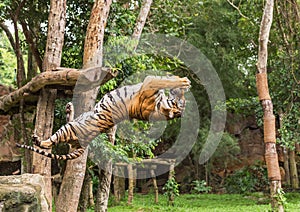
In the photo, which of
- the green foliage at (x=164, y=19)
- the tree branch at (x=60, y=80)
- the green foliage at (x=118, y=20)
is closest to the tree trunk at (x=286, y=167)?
the green foliage at (x=164, y=19)

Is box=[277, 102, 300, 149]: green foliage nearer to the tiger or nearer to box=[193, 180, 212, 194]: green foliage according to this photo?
box=[193, 180, 212, 194]: green foliage

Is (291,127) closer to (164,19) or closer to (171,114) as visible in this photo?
(164,19)

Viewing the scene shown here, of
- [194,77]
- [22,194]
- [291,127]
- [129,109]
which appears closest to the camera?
[129,109]

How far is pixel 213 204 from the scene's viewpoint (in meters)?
9.02

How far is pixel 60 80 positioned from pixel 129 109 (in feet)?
4.38

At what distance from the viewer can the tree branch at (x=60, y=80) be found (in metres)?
3.03

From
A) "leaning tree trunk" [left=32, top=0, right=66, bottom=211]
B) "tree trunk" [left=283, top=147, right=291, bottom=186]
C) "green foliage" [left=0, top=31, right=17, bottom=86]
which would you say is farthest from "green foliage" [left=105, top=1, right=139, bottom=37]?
"green foliage" [left=0, top=31, right=17, bottom=86]

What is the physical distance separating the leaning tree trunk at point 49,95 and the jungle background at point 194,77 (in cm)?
19

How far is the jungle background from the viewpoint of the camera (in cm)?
532

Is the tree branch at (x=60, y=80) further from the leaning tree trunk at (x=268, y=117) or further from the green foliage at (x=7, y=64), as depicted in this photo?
the green foliage at (x=7, y=64)

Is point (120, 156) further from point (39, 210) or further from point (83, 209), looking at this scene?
point (39, 210)

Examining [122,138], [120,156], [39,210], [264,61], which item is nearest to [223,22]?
[264,61]

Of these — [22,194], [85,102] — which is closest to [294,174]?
[85,102]

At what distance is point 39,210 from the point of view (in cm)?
301
